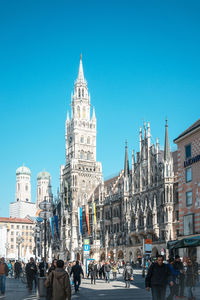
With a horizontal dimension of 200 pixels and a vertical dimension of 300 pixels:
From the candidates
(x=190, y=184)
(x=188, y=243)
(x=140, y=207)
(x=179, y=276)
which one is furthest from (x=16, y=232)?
(x=179, y=276)

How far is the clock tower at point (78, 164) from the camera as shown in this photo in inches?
3784

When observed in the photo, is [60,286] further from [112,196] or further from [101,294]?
[112,196]

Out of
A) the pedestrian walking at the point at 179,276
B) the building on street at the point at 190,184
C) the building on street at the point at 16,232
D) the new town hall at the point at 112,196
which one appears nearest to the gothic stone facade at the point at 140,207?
the new town hall at the point at 112,196

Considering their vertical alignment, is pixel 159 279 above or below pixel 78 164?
below

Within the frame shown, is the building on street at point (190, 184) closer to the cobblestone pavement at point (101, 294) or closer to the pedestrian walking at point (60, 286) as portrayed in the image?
the cobblestone pavement at point (101, 294)

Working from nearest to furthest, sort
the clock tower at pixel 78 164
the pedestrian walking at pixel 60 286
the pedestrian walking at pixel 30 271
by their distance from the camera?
the pedestrian walking at pixel 60 286 → the pedestrian walking at pixel 30 271 → the clock tower at pixel 78 164

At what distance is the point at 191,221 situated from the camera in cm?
3950

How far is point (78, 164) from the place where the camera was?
99.6m

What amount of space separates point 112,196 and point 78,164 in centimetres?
1916

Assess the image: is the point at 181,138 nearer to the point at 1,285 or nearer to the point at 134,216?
the point at 1,285

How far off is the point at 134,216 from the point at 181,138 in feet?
107

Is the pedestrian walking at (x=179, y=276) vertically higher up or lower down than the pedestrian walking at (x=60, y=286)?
lower down

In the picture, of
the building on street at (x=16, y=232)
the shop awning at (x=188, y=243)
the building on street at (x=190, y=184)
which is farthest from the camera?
the building on street at (x=16, y=232)

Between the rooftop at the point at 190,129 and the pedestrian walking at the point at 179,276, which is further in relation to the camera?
the rooftop at the point at 190,129
